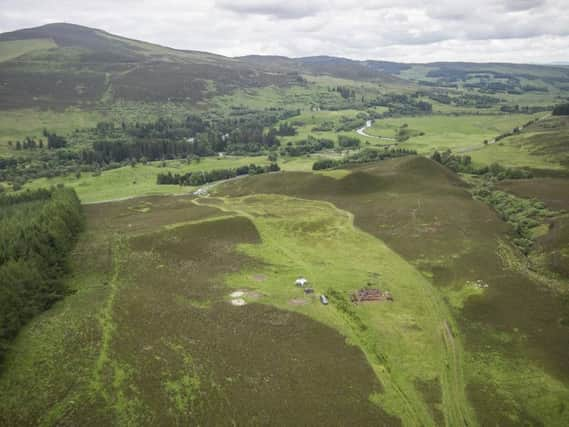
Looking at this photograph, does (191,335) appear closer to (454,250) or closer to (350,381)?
(350,381)

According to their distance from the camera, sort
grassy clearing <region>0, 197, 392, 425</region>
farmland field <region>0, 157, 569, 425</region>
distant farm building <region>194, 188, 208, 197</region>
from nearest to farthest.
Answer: grassy clearing <region>0, 197, 392, 425</region> → farmland field <region>0, 157, 569, 425</region> → distant farm building <region>194, 188, 208, 197</region>

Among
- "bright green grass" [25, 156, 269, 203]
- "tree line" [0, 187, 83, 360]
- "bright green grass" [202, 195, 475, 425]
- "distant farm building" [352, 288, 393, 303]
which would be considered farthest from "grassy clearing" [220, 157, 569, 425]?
"tree line" [0, 187, 83, 360]

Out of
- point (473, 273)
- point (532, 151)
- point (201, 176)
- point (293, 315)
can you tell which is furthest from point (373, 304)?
point (532, 151)

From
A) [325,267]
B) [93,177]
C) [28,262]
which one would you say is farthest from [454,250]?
[93,177]

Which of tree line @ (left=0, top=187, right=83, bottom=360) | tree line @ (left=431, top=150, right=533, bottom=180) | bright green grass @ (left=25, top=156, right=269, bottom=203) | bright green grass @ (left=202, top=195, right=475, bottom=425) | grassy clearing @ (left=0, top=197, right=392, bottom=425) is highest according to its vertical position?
tree line @ (left=0, top=187, right=83, bottom=360)

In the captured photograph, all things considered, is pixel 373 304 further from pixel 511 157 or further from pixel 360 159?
pixel 511 157

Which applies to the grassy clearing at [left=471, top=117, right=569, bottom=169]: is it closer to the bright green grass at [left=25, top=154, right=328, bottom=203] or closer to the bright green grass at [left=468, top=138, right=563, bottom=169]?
the bright green grass at [left=468, top=138, right=563, bottom=169]
